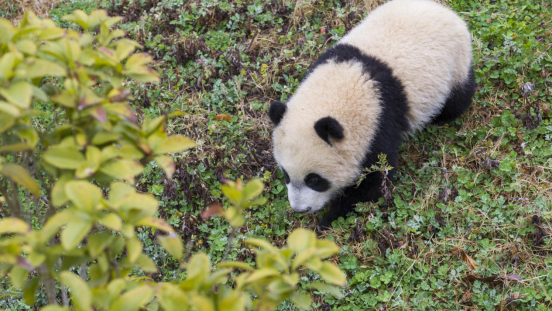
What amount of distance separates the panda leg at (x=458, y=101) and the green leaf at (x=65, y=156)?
3.41 meters

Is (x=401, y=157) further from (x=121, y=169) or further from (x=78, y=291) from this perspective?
(x=78, y=291)

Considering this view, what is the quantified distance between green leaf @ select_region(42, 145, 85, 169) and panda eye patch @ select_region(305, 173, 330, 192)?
228cm

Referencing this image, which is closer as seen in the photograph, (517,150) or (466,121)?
(517,150)

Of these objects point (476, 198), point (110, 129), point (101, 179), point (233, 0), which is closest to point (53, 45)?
point (110, 129)

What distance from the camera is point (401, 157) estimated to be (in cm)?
446

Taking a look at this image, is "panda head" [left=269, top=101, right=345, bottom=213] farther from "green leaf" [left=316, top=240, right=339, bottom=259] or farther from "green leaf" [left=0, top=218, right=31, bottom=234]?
"green leaf" [left=0, top=218, right=31, bottom=234]

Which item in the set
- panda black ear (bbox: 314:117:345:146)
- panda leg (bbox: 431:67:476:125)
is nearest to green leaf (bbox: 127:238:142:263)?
panda black ear (bbox: 314:117:345:146)

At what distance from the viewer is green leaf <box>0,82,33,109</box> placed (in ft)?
5.18

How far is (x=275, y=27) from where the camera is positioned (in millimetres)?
5656

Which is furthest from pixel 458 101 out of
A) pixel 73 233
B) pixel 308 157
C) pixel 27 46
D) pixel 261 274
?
pixel 73 233

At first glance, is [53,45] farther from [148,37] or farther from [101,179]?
[148,37]

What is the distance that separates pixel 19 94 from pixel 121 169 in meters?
0.37

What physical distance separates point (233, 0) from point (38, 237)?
15.5 ft

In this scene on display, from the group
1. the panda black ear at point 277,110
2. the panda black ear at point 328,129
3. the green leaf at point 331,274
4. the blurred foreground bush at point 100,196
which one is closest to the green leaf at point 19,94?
the blurred foreground bush at point 100,196
